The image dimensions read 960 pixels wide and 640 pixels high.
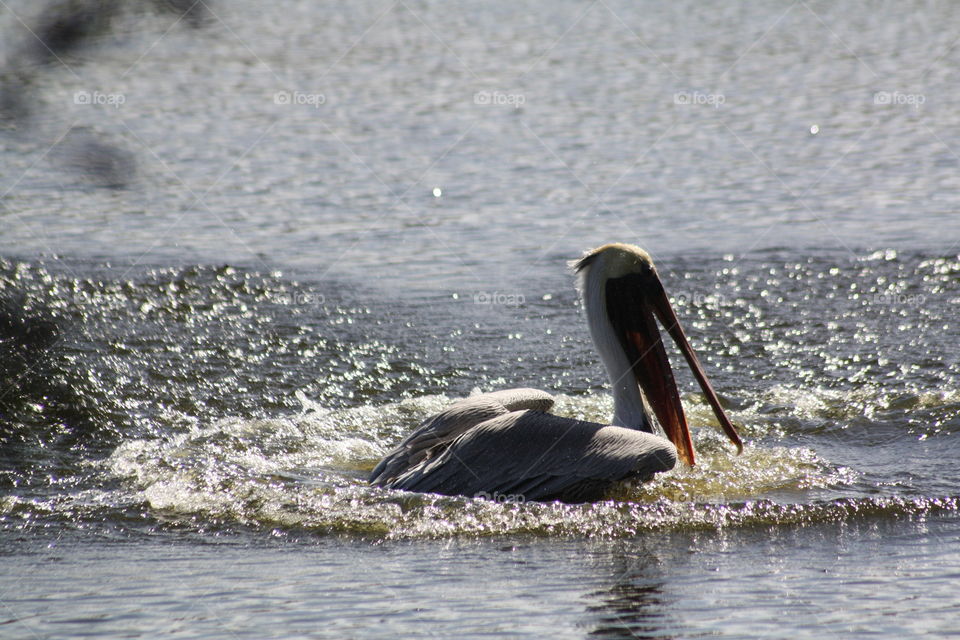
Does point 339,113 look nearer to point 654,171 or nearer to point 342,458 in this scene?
point 654,171

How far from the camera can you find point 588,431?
19.8ft

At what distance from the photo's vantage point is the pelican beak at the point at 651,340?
675 cm

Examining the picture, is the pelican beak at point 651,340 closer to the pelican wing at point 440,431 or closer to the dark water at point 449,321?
the dark water at point 449,321

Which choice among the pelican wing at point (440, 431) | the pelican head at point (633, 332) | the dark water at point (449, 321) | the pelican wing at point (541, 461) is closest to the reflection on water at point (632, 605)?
the dark water at point (449, 321)

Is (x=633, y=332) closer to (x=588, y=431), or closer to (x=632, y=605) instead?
(x=588, y=431)

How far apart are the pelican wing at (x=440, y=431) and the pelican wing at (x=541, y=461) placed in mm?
171

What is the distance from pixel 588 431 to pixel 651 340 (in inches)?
39.2

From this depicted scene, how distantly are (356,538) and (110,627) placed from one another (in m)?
1.47

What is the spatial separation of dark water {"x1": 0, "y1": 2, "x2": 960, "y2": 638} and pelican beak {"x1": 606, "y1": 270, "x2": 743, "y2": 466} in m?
0.45

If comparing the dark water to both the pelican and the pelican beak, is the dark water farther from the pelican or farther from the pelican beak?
the pelican beak

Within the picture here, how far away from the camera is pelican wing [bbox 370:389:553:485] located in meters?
6.30

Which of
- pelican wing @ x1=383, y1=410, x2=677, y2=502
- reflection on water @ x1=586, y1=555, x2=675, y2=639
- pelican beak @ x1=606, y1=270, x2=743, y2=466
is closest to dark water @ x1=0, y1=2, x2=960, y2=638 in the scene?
reflection on water @ x1=586, y1=555, x2=675, y2=639

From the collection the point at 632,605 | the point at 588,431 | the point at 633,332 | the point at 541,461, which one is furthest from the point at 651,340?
the point at 632,605

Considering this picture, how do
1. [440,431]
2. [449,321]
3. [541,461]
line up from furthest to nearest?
[449,321] < [440,431] < [541,461]
